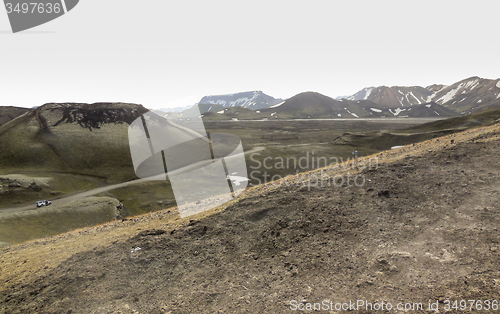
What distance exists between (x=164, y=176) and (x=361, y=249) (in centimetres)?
6957

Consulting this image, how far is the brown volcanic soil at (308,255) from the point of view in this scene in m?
6.37

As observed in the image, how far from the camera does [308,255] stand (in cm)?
814

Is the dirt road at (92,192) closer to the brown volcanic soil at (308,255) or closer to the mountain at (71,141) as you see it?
the mountain at (71,141)

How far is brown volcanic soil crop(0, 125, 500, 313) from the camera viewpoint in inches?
251

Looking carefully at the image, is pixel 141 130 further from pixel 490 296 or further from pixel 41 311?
pixel 490 296

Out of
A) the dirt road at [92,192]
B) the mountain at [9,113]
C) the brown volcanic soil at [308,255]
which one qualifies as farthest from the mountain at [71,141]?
the mountain at [9,113]

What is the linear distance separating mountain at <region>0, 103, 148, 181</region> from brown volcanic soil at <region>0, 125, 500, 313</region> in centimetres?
6794

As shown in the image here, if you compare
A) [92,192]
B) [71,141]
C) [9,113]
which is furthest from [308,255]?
[9,113]

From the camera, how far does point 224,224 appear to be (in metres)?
11.1

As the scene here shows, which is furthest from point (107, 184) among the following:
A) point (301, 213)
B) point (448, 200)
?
point (448, 200)

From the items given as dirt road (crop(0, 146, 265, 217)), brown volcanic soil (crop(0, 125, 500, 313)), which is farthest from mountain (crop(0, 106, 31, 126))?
brown volcanic soil (crop(0, 125, 500, 313))

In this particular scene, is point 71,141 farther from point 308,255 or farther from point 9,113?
point 9,113

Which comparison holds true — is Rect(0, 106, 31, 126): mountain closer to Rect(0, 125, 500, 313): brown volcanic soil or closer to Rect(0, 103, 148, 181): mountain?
Rect(0, 103, 148, 181): mountain

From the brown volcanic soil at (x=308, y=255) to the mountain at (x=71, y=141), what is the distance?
67.9m
